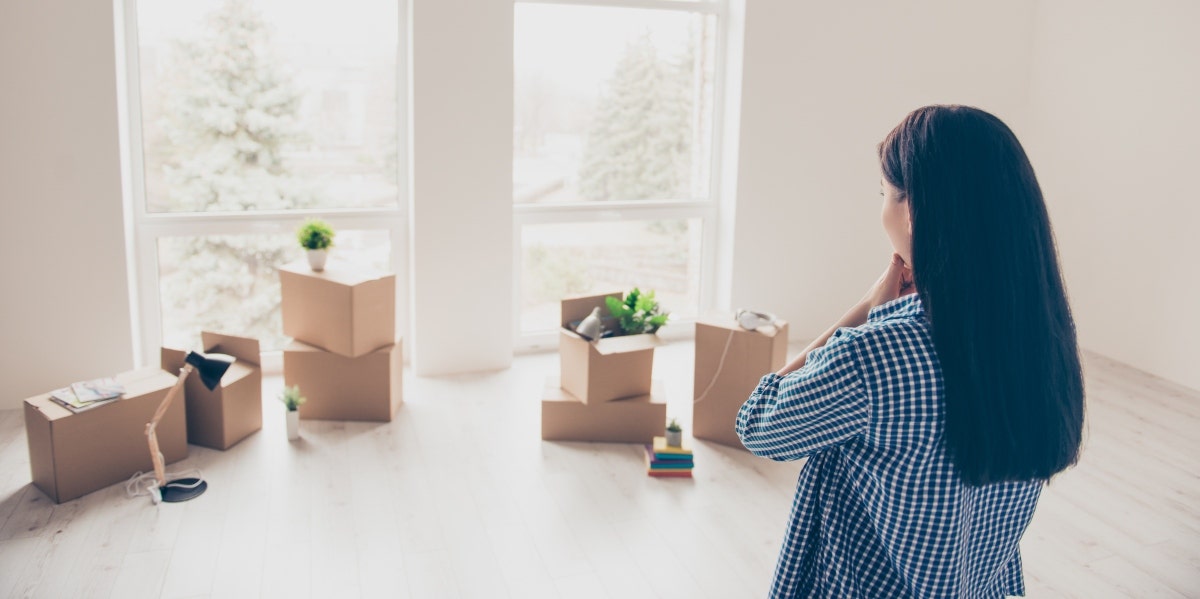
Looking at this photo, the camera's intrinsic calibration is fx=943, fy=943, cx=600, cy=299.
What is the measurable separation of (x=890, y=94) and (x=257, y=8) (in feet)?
10.8

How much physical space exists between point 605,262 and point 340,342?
1691 millimetres

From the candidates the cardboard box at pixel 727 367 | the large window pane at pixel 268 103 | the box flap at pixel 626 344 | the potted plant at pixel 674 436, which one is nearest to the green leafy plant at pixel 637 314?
the box flap at pixel 626 344

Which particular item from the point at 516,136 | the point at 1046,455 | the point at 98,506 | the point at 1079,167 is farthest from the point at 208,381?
the point at 1079,167

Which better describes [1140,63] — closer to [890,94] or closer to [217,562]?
[890,94]

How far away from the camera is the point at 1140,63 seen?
4.84 meters

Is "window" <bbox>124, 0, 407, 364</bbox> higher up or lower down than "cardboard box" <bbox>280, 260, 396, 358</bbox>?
higher up

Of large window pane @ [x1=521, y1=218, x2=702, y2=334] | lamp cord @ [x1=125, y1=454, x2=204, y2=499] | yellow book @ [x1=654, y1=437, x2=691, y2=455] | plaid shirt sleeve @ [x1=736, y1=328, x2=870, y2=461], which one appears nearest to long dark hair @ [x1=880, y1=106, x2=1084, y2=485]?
plaid shirt sleeve @ [x1=736, y1=328, x2=870, y2=461]

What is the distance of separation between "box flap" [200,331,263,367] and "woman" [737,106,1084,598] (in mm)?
2954

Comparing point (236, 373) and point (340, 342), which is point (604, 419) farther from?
point (236, 373)

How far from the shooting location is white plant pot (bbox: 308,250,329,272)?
12.9 ft

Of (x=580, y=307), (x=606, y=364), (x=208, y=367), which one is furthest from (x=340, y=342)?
(x=606, y=364)

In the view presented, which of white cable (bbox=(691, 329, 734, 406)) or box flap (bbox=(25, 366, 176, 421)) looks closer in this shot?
box flap (bbox=(25, 366, 176, 421))

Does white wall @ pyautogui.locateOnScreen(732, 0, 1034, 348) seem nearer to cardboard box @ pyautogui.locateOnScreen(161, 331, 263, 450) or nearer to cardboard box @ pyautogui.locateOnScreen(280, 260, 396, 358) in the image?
cardboard box @ pyautogui.locateOnScreen(280, 260, 396, 358)

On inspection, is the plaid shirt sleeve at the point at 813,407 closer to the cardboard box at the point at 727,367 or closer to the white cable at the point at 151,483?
the cardboard box at the point at 727,367
